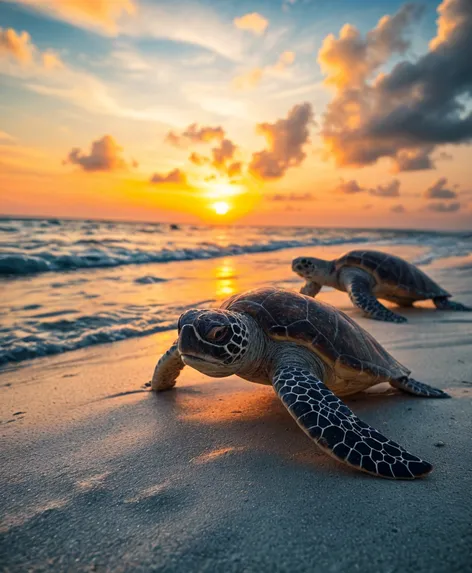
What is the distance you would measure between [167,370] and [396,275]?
20.1 feet

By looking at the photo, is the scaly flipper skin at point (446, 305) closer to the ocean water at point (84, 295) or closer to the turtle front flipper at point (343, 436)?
the ocean water at point (84, 295)

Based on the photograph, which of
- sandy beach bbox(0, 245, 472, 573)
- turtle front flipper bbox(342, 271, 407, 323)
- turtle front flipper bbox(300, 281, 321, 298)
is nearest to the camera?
sandy beach bbox(0, 245, 472, 573)

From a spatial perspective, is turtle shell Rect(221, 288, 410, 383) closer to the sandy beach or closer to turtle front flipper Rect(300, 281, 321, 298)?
the sandy beach

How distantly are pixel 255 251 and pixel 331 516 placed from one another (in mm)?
20369

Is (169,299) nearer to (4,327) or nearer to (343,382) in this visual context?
(4,327)

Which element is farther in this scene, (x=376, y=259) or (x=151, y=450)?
(x=376, y=259)

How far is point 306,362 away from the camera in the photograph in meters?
2.60

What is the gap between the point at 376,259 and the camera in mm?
7754

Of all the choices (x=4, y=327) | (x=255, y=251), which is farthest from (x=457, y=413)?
(x=255, y=251)

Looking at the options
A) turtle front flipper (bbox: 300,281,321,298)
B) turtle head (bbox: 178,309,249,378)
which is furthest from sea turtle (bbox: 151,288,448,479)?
turtle front flipper (bbox: 300,281,321,298)

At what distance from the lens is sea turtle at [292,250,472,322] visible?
7.35m

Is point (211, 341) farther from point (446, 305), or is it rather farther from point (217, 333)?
point (446, 305)

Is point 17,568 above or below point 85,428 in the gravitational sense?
above

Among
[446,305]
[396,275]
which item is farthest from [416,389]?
[446,305]
